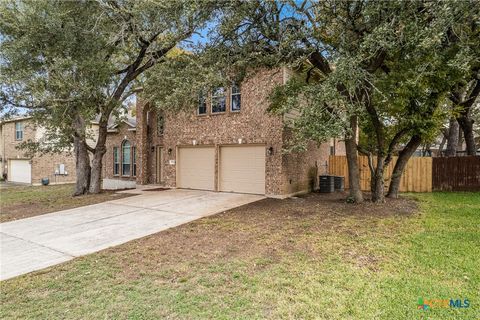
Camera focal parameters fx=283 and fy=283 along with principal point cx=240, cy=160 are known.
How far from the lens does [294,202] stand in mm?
10062

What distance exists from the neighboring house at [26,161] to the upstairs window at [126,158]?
359 centimetres

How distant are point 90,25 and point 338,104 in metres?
9.11

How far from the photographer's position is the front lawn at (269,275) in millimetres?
3334

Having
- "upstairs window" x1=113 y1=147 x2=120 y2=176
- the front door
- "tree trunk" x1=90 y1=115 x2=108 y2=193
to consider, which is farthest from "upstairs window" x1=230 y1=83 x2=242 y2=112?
"upstairs window" x1=113 y1=147 x2=120 y2=176

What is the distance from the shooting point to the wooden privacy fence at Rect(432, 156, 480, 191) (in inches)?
476

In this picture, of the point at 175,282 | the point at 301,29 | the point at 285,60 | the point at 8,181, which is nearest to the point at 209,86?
the point at 285,60

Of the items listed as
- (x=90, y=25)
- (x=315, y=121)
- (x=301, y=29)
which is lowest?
Answer: (x=315, y=121)

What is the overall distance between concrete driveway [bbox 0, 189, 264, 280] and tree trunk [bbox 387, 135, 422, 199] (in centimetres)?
491

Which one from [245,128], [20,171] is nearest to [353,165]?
[245,128]

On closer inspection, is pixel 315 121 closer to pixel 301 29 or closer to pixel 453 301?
pixel 301 29

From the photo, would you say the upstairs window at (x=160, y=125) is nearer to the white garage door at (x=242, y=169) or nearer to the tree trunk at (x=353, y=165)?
the white garage door at (x=242, y=169)

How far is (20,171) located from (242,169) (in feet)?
65.9

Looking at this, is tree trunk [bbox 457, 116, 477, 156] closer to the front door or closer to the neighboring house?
the front door

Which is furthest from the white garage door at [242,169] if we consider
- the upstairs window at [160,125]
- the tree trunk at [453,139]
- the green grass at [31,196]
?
the tree trunk at [453,139]
